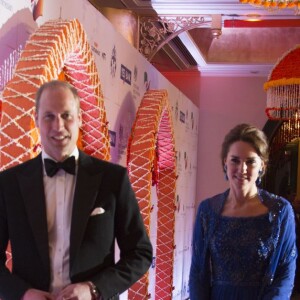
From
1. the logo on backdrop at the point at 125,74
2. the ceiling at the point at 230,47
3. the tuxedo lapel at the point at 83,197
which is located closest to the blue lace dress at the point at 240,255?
the tuxedo lapel at the point at 83,197

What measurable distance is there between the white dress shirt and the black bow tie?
0.08ft

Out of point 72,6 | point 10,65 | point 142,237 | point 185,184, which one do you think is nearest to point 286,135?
point 185,184

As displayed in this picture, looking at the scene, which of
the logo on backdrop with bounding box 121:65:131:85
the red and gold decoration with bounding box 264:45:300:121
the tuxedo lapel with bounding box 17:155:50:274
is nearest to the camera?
the tuxedo lapel with bounding box 17:155:50:274

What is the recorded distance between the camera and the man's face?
1914mm

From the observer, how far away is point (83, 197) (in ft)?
6.34

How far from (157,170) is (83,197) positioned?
4.04 metres

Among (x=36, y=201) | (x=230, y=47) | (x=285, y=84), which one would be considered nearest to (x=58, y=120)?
(x=36, y=201)

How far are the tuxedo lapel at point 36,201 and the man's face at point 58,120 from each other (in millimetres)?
79

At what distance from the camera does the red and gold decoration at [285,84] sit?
5.79m

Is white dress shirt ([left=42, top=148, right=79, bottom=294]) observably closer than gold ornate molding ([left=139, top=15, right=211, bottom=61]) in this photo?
Yes

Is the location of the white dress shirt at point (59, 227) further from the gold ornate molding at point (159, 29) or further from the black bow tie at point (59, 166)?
the gold ornate molding at point (159, 29)

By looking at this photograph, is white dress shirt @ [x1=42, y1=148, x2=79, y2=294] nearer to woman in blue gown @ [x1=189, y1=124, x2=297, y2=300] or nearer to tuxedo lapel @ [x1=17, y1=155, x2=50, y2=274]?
tuxedo lapel @ [x1=17, y1=155, x2=50, y2=274]

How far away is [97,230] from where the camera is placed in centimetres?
194

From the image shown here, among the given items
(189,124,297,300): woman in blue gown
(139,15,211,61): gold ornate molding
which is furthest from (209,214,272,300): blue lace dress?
(139,15,211,61): gold ornate molding
